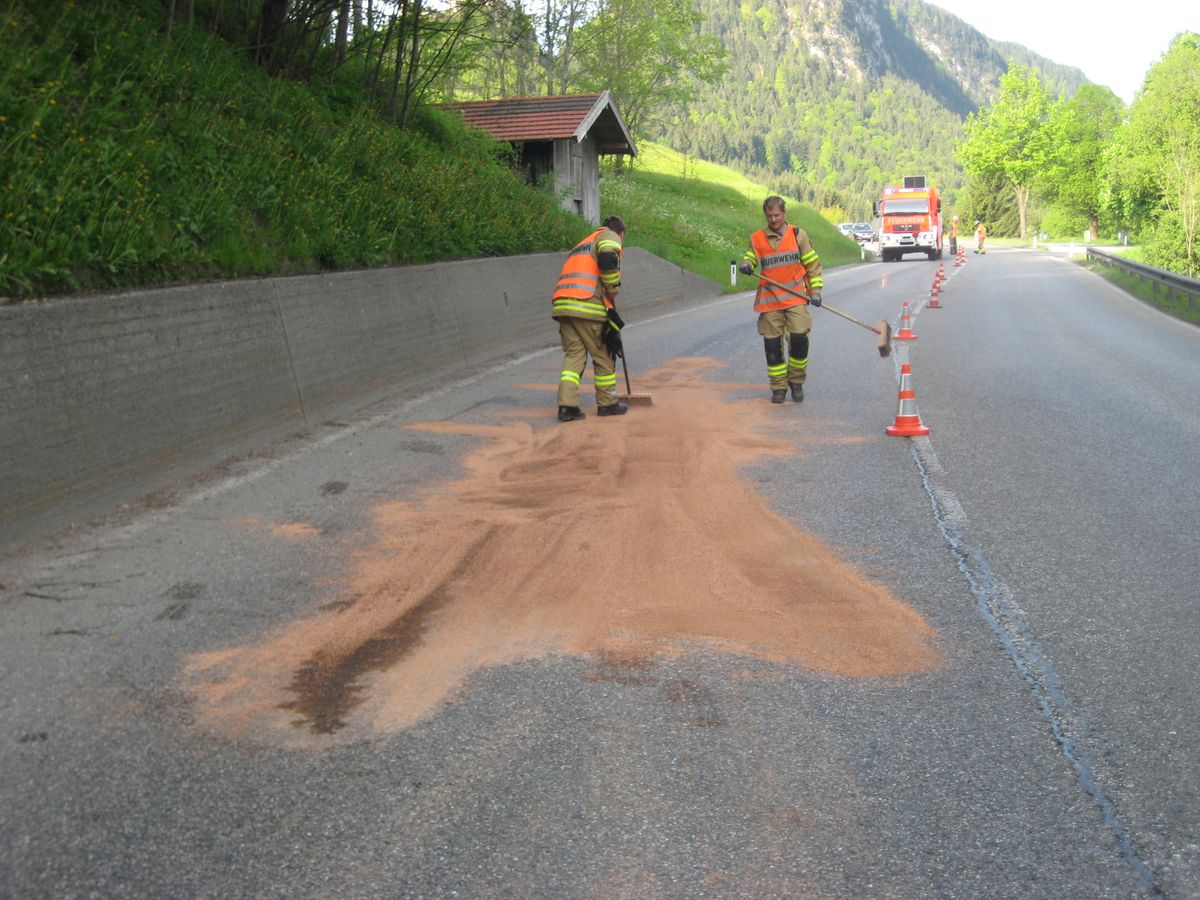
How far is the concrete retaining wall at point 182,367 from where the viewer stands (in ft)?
21.9

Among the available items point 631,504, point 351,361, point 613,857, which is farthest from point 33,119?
point 613,857

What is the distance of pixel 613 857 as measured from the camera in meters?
3.27

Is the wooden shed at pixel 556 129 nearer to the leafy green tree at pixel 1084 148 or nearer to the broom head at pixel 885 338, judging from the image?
the broom head at pixel 885 338

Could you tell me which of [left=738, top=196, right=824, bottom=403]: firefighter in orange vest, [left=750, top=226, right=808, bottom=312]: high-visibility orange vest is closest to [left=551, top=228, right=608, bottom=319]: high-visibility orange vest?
[left=738, top=196, right=824, bottom=403]: firefighter in orange vest

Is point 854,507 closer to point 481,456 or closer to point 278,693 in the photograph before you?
point 481,456

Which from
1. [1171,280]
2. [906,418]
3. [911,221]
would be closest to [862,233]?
[911,221]

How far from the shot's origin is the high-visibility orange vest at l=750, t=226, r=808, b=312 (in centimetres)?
1165

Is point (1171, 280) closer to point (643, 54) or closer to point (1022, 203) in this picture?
point (643, 54)

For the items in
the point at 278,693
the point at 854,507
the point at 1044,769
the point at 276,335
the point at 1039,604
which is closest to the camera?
the point at 1044,769

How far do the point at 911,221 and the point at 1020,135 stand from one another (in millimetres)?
54153

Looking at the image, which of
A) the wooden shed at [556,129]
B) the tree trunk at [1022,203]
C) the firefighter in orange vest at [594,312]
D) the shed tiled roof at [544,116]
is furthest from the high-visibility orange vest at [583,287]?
the tree trunk at [1022,203]

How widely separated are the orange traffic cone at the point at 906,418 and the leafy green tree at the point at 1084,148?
79770 millimetres

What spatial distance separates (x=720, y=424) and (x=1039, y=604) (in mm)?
5077

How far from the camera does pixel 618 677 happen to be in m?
4.54
